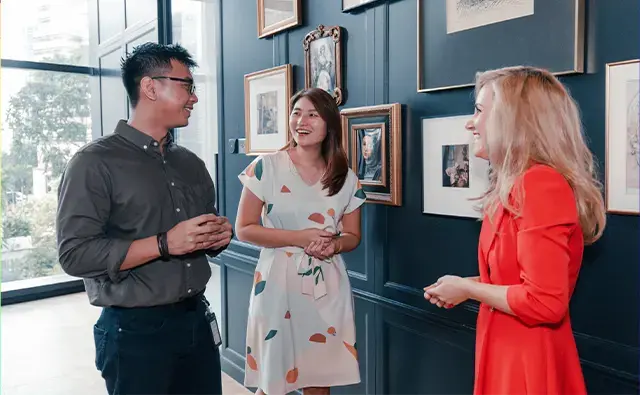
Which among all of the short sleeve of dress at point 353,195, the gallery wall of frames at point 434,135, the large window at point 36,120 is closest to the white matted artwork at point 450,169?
the gallery wall of frames at point 434,135

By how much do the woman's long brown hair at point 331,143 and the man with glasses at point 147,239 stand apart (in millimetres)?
557

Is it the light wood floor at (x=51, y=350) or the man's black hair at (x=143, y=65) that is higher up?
the man's black hair at (x=143, y=65)

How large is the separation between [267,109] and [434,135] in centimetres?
134

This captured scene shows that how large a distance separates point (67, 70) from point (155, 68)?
17.2 ft

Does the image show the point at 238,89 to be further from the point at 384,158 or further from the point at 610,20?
the point at 610,20

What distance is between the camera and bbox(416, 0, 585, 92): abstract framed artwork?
69.5 inches

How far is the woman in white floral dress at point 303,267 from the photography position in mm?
2355

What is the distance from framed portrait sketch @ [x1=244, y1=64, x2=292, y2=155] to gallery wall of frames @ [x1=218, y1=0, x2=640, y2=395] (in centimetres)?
1

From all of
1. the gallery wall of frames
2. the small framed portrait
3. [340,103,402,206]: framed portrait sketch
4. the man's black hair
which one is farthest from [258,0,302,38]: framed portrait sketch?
the man's black hair

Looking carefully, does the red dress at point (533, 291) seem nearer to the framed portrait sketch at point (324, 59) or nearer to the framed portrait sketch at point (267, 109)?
the framed portrait sketch at point (324, 59)

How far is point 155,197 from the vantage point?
1872 millimetres

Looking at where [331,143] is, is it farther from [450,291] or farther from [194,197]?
[450,291]

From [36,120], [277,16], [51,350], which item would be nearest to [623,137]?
[277,16]

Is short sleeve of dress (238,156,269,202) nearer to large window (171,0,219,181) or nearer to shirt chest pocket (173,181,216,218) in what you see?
shirt chest pocket (173,181,216,218)
